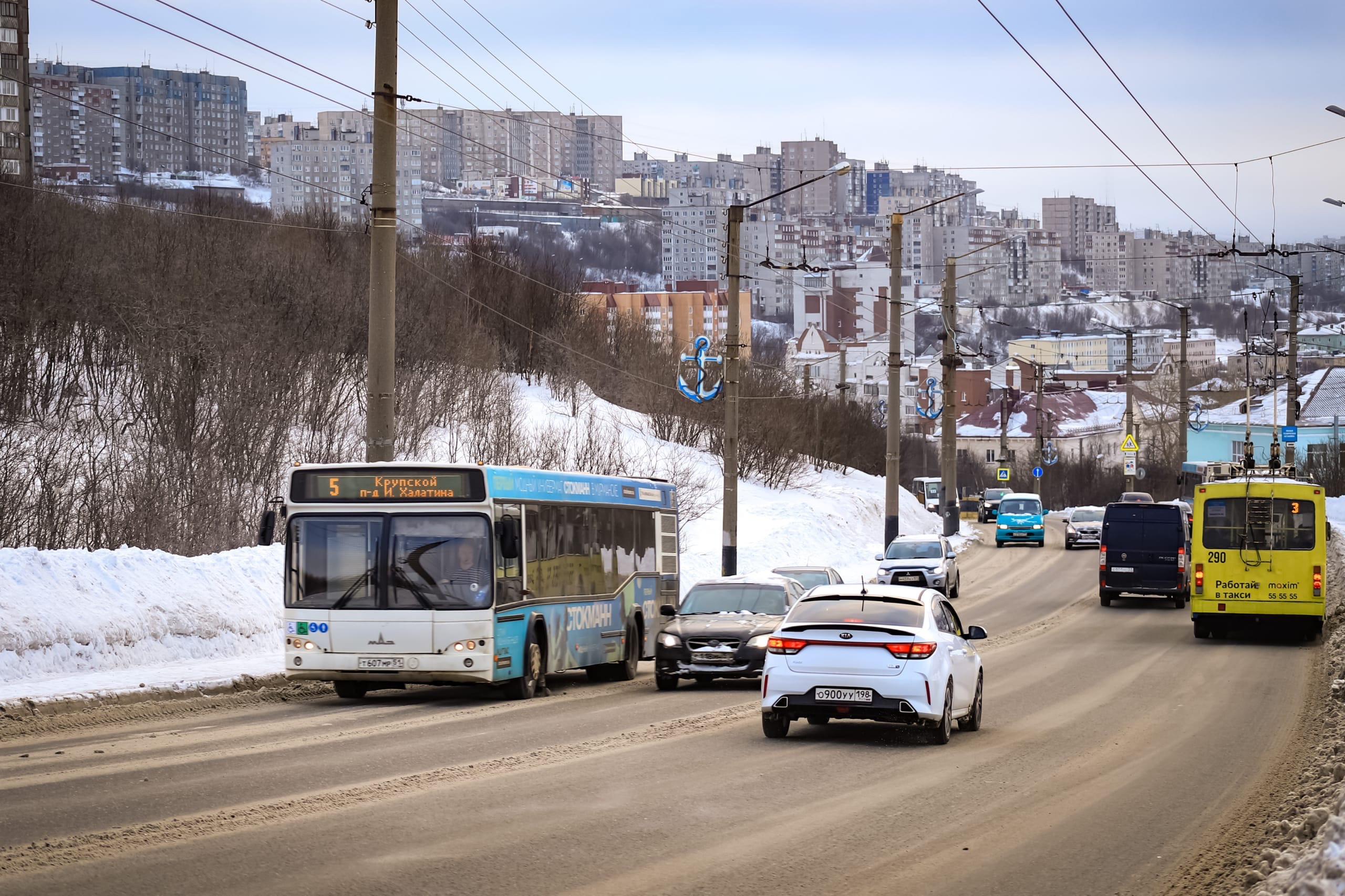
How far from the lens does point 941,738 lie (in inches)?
581

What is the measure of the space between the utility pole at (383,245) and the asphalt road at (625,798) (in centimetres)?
395

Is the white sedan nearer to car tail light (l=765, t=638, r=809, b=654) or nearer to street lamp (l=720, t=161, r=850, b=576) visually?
car tail light (l=765, t=638, r=809, b=654)

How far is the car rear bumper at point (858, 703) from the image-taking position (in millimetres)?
14406

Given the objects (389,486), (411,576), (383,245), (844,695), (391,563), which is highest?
(383,245)

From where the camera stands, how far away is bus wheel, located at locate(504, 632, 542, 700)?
63.2ft

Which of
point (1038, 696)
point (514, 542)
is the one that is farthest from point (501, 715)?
point (1038, 696)

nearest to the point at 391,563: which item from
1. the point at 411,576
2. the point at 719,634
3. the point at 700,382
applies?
the point at 411,576

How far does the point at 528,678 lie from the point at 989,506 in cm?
7766

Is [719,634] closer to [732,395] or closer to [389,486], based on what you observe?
[389,486]

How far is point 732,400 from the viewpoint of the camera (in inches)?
1313

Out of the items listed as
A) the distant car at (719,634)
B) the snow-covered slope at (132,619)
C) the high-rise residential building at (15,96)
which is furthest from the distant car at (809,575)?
the high-rise residential building at (15,96)

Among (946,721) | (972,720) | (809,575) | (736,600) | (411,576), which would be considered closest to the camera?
(946,721)

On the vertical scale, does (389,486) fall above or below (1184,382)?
below

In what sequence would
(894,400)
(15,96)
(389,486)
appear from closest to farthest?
(389,486) → (894,400) → (15,96)
